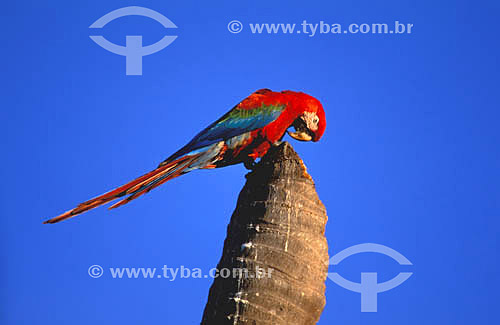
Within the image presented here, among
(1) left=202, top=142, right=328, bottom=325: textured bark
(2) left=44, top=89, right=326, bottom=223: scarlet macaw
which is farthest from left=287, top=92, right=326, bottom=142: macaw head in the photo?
(1) left=202, top=142, right=328, bottom=325: textured bark

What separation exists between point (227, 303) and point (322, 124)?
265 cm

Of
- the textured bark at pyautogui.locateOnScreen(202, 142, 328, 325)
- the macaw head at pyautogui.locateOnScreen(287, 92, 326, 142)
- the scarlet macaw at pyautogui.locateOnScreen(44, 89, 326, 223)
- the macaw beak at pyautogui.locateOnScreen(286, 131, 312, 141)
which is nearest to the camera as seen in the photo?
the textured bark at pyautogui.locateOnScreen(202, 142, 328, 325)

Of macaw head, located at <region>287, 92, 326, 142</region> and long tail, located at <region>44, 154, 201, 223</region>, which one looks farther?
macaw head, located at <region>287, 92, 326, 142</region>

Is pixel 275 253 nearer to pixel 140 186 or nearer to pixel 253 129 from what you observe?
pixel 140 186

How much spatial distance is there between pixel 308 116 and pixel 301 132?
0.25 m

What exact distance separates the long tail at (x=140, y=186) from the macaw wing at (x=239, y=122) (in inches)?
12.5

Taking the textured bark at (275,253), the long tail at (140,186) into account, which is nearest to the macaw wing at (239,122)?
the long tail at (140,186)

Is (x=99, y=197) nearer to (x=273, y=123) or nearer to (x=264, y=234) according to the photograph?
(x=264, y=234)

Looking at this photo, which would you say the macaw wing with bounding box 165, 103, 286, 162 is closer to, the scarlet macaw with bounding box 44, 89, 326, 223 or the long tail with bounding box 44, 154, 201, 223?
the scarlet macaw with bounding box 44, 89, 326, 223

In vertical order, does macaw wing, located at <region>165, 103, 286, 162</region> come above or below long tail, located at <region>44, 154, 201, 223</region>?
above

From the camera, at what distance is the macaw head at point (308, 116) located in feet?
22.4

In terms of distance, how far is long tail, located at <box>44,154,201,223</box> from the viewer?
530 cm

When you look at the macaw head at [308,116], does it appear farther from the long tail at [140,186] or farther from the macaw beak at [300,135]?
the long tail at [140,186]

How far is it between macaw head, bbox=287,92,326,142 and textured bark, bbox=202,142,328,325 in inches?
40.5
